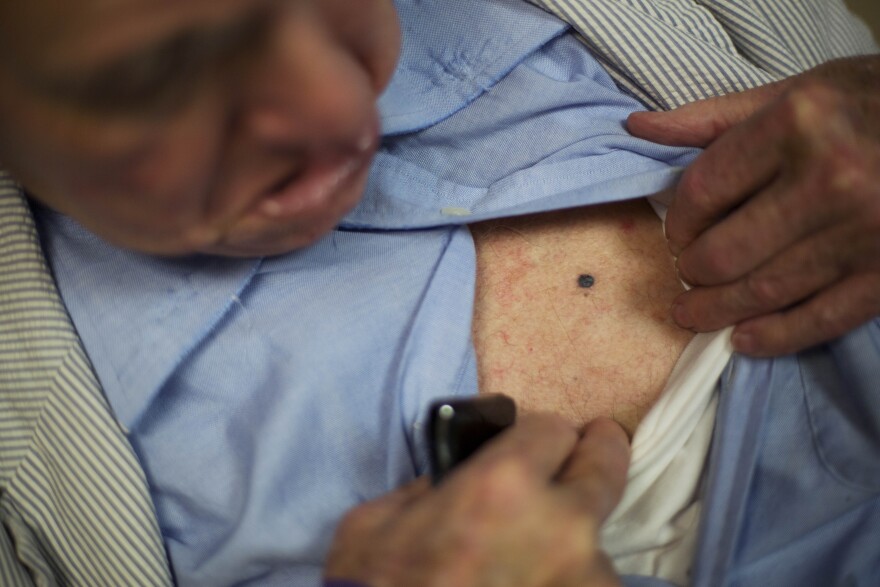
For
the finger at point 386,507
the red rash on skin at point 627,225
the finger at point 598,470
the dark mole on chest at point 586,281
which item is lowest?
the finger at point 598,470

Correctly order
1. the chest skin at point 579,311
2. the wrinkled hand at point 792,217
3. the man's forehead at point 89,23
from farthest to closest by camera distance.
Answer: the chest skin at point 579,311
the wrinkled hand at point 792,217
the man's forehead at point 89,23

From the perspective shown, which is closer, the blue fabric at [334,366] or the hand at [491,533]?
the hand at [491,533]

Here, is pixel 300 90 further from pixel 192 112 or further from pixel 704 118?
pixel 704 118

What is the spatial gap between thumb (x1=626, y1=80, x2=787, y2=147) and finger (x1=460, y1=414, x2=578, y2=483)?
0.31m

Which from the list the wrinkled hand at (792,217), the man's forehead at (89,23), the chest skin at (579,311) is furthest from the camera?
the chest skin at (579,311)

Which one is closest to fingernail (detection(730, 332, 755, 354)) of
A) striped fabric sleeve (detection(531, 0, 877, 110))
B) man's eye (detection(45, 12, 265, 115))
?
striped fabric sleeve (detection(531, 0, 877, 110))

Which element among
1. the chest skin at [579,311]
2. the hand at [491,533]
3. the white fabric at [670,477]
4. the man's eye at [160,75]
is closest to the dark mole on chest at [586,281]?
the chest skin at [579,311]

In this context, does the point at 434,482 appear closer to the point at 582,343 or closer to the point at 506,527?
the point at 506,527

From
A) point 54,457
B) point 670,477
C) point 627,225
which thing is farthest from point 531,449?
point 54,457

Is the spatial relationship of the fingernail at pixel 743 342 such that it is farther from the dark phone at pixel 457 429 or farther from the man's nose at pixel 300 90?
the man's nose at pixel 300 90

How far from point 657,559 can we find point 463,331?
0.24m

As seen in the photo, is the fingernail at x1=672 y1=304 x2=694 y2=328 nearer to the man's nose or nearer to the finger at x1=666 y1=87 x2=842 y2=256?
the finger at x1=666 y1=87 x2=842 y2=256

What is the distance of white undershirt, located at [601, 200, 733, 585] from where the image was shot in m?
0.53

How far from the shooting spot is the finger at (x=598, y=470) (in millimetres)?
407
